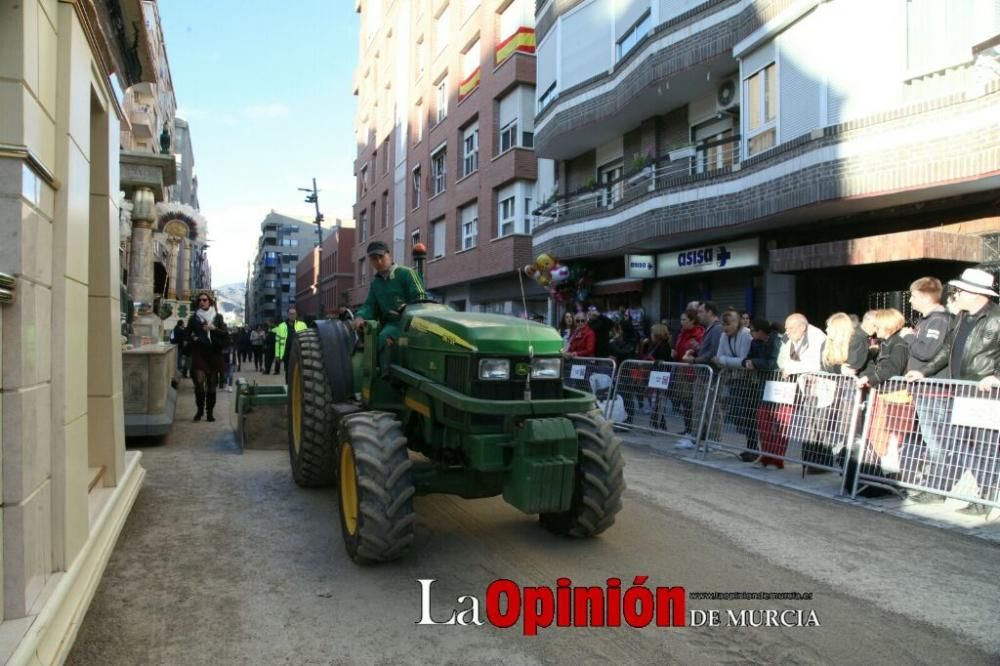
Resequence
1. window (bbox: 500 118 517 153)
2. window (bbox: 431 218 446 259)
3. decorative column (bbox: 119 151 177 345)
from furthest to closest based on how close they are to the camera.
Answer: window (bbox: 431 218 446 259)
window (bbox: 500 118 517 153)
decorative column (bbox: 119 151 177 345)

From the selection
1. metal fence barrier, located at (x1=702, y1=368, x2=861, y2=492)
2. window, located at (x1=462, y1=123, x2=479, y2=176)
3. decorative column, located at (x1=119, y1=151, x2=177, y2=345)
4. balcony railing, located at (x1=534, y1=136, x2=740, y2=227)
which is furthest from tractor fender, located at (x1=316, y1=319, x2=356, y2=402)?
window, located at (x1=462, y1=123, x2=479, y2=176)

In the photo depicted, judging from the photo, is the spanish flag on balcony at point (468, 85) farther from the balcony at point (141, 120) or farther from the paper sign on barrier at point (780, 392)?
the paper sign on barrier at point (780, 392)

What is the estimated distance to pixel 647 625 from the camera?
3.25 meters

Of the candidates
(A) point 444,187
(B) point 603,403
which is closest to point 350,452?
(B) point 603,403

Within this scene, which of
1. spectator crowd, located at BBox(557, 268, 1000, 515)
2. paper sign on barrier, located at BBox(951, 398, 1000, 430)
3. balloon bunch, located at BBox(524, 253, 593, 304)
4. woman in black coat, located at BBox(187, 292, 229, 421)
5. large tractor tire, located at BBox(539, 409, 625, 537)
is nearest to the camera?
large tractor tire, located at BBox(539, 409, 625, 537)

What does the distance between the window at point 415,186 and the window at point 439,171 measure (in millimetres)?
1941

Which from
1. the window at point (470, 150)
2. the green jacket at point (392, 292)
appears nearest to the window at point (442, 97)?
the window at point (470, 150)

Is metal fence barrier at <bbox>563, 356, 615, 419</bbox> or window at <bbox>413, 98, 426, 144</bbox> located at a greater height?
window at <bbox>413, 98, 426, 144</bbox>

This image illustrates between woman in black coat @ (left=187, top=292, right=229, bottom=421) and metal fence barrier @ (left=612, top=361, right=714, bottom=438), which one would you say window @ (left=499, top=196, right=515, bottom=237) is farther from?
metal fence barrier @ (left=612, top=361, right=714, bottom=438)

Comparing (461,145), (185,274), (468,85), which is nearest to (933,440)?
(461,145)

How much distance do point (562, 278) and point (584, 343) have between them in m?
7.61

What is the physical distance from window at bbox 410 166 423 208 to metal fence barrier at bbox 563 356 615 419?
2350 centimetres

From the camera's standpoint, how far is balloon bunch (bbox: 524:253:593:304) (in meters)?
17.8

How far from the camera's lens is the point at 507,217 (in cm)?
2316
